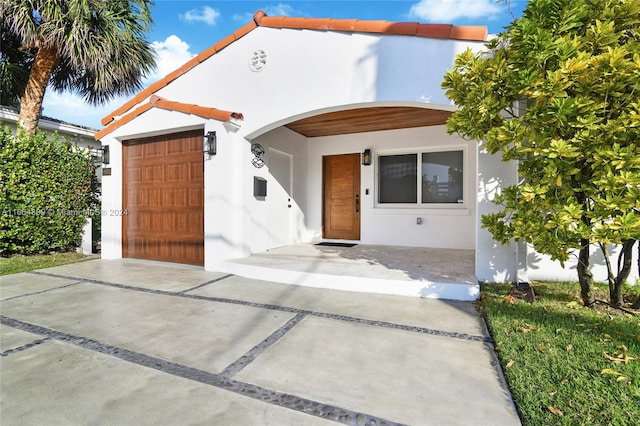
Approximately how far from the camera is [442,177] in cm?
718

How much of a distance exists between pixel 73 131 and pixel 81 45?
369 centimetres

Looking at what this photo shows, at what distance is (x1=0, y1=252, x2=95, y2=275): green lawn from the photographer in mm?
5585

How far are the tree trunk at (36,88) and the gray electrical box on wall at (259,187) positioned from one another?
558 cm

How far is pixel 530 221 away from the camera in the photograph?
10.5ft

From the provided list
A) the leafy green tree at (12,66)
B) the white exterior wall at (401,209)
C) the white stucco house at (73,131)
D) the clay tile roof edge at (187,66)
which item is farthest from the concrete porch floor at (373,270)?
the leafy green tree at (12,66)

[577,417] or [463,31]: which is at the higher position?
[463,31]

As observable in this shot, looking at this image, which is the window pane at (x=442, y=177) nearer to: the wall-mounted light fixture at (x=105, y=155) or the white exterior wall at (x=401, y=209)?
the white exterior wall at (x=401, y=209)

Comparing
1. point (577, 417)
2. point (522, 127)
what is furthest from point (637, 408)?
point (522, 127)

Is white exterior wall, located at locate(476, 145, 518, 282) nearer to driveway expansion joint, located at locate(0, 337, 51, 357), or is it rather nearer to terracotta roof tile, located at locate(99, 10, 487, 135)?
terracotta roof tile, located at locate(99, 10, 487, 135)

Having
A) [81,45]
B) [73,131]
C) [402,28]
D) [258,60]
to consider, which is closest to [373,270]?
[402,28]

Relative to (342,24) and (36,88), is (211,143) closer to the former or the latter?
(342,24)

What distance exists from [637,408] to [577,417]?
0.39 metres

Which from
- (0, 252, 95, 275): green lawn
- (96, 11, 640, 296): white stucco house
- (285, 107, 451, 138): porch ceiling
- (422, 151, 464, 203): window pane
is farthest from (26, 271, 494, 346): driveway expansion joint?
(422, 151, 464, 203): window pane

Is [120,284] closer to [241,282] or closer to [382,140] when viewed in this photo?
[241,282]
